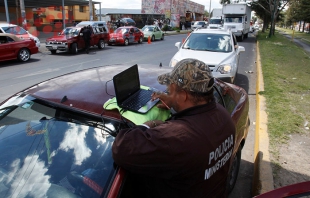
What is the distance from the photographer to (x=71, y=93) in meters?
2.20

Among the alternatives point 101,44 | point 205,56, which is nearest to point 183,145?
point 205,56

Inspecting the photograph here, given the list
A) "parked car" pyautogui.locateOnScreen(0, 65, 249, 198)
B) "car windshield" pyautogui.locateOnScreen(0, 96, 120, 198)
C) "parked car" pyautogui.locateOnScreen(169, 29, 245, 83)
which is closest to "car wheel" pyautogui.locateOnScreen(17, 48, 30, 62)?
"parked car" pyautogui.locateOnScreen(169, 29, 245, 83)

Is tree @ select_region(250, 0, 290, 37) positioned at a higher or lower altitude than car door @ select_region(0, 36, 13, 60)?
higher

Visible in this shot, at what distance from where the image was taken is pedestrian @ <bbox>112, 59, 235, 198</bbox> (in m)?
1.43

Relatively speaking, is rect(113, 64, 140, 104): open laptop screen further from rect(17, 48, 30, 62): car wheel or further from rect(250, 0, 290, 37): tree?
rect(250, 0, 290, 37): tree

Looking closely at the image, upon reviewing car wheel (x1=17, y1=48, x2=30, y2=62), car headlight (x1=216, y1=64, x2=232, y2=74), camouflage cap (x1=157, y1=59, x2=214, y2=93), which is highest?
camouflage cap (x1=157, y1=59, x2=214, y2=93)

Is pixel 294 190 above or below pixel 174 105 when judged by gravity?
below

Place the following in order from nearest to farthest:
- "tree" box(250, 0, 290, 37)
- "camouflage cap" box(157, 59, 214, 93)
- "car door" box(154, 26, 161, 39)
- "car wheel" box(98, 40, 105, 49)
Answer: "camouflage cap" box(157, 59, 214, 93) < "car wheel" box(98, 40, 105, 49) < "car door" box(154, 26, 161, 39) < "tree" box(250, 0, 290, 37)

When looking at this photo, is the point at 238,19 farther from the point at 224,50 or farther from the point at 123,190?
the point at 123,190

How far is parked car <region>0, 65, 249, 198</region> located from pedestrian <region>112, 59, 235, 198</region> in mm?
208

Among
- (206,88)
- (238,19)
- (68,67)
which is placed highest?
(238,19)

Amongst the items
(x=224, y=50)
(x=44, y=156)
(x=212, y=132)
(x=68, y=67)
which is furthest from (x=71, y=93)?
(x=68, y=67)

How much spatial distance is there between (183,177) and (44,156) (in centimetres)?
91

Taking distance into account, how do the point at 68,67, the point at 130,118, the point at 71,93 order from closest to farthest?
the point at 130,118 → the point at 71,93 → the point at 68,67
